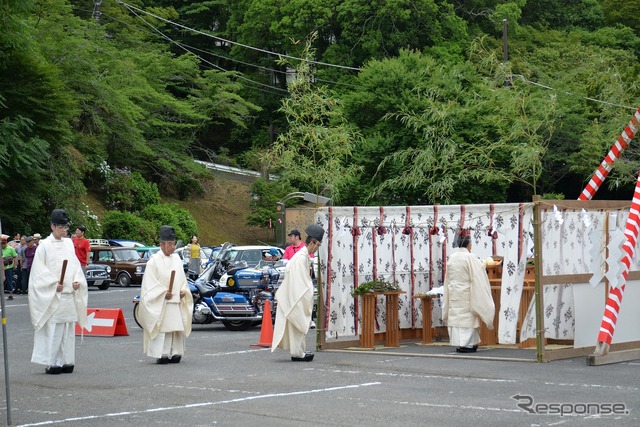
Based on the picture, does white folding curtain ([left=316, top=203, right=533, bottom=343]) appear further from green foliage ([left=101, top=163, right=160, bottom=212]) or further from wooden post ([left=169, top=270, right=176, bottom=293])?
green foliage ([left=101, top=163, right=160, bottom=212])

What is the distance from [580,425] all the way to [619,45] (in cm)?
5689

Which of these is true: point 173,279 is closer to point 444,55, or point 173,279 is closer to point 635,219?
point 635,219

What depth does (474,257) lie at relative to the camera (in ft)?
55.3

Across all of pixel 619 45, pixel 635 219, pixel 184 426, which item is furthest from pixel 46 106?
Answer: pixel 619 45

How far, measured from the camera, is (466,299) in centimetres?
1667

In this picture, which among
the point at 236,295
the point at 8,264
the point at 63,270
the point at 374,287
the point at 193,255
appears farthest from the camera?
the point at 193,255

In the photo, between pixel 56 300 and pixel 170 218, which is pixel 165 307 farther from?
pixel 170 218

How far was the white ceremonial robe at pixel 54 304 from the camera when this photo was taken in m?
14.5

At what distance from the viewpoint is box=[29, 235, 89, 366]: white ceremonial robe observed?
14.5m

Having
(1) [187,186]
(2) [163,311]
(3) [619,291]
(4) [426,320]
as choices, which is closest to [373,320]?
(4) [426,320]

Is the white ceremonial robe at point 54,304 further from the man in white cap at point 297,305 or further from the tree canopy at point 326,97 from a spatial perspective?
the tree canopy at point 326,97

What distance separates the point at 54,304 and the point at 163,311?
64.9 inches

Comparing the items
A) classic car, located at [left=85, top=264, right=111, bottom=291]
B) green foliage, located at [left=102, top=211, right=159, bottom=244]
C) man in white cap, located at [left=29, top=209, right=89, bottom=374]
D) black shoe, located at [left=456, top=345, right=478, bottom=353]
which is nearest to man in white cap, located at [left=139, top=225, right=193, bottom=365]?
man in white cap, located at [left=29, top=209, right=89, bottom=374]

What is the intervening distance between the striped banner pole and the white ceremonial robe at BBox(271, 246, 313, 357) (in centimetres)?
418
